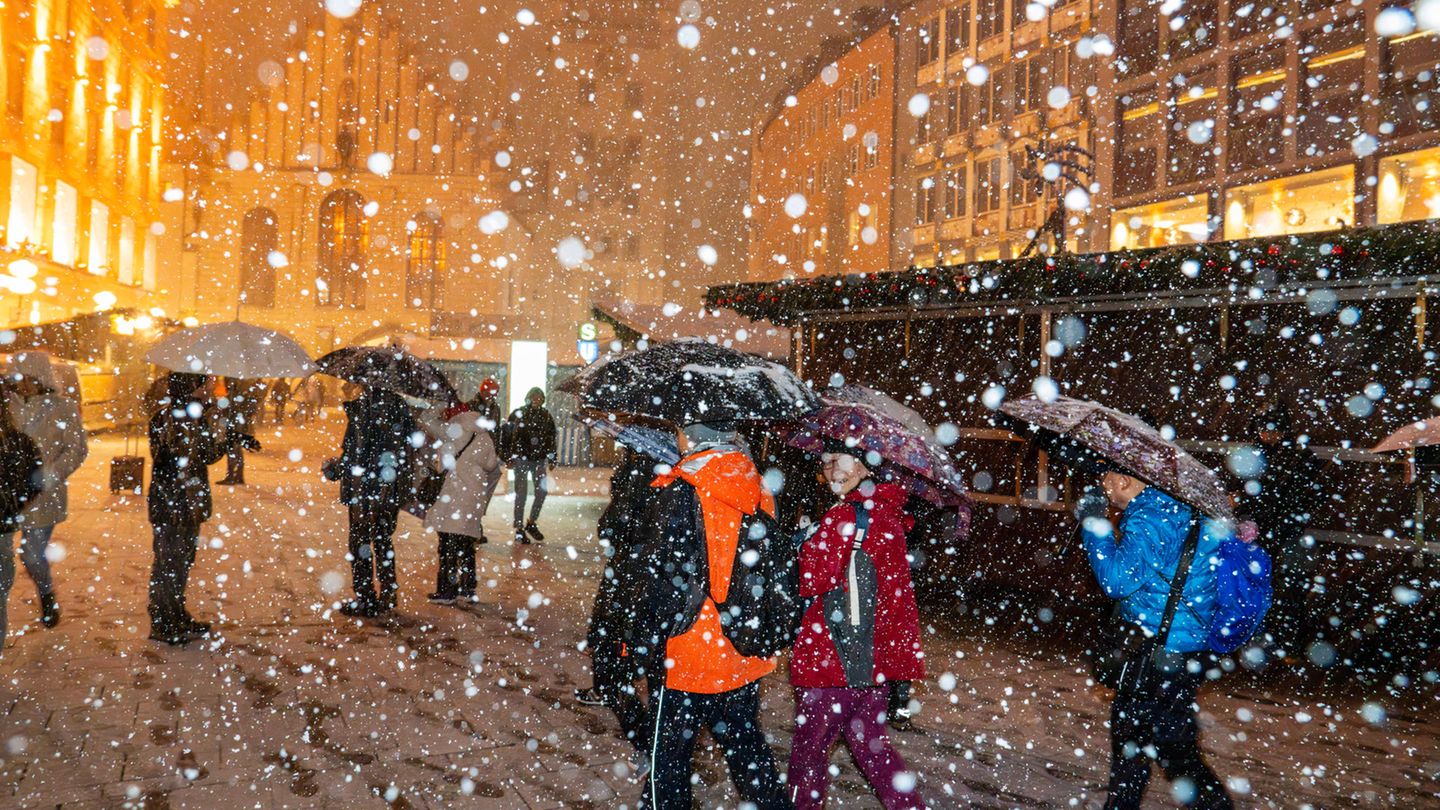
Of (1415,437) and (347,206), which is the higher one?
(347,206)

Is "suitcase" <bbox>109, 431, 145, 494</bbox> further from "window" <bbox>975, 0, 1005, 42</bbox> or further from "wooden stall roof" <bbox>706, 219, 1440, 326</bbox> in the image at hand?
"window" <bbox>975, 0, 1005, 42</bbox>

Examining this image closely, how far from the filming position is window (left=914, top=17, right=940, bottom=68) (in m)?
41.5

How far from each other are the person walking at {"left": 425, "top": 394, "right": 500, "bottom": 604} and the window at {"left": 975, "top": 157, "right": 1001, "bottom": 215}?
32558 mm

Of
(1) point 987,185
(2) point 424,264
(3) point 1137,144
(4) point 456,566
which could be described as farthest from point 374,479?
(2) point 424,264

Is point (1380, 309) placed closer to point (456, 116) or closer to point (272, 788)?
point (272, 788)

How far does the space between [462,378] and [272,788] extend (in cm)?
1892

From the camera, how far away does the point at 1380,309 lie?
744cm

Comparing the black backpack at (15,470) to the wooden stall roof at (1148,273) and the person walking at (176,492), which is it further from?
the wooden stall roof at (1148,273)

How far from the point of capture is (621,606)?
309cm

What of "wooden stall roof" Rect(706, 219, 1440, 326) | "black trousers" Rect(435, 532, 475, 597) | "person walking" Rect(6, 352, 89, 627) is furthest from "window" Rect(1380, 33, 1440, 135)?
"person walking" Rect(6, 352, 89, 627)

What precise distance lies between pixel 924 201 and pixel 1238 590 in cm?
4075

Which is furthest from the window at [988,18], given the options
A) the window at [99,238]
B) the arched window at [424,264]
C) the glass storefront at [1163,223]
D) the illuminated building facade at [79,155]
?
the window at [99,238]

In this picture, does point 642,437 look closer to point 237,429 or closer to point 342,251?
point 237,429

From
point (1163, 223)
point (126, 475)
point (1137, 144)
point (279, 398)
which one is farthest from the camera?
point (279, 398)
